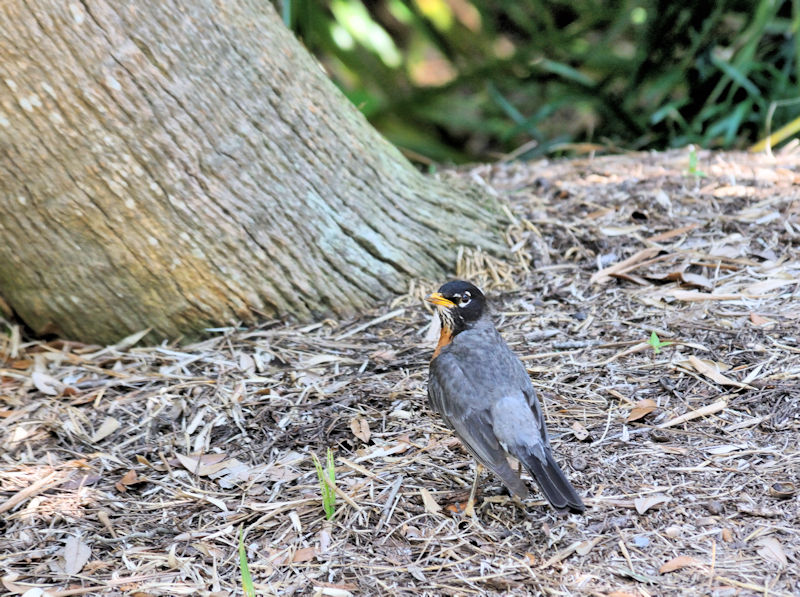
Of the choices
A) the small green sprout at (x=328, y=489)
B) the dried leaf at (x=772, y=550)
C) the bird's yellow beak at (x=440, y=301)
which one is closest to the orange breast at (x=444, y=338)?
the bird's yellow beak at (x=440, y=301)

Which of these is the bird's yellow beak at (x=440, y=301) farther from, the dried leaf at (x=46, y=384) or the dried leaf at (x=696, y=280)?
the dried leaf at (x=46, y=384)

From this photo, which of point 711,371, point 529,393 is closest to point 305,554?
point 529,393

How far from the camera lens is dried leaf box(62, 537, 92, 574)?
3.21m

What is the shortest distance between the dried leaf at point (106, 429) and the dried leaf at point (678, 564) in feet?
8.34

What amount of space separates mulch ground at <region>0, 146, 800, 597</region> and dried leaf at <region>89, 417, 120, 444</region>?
17 millimetres

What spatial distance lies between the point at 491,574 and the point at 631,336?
1.84 m

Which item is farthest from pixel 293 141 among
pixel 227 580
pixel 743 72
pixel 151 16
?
pixel 743 72

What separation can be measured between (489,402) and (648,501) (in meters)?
A: 0.76

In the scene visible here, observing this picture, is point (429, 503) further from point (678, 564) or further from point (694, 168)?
point (694, 168)

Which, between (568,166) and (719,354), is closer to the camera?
(719,354)

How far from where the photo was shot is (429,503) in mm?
3477

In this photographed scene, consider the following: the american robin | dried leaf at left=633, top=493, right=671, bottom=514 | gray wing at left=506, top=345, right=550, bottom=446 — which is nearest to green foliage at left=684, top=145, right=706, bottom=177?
the american robin

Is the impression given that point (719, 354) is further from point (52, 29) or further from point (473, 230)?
point (52, 29)

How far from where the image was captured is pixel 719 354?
13.9ft
